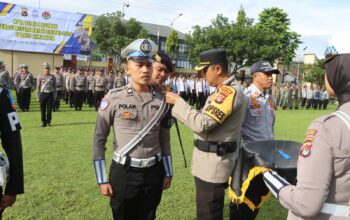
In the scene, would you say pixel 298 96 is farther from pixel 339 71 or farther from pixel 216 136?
pixel 339 71

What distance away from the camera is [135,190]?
9.52 ft

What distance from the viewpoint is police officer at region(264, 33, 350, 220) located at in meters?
1.62

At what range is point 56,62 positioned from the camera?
33375 millimetres

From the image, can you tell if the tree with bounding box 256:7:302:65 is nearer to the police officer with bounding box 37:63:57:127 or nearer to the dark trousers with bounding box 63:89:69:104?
the dark trousers with bounding box 63:89:69:104

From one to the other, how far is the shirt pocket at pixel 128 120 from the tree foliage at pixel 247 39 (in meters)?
38.3

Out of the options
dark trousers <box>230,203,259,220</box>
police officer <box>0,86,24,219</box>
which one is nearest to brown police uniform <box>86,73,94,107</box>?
dark trousers <box>230,203,259,220</box>

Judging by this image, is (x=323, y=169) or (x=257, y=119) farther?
(x=257, y=119)

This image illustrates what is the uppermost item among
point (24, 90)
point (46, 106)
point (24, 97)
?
point (24, 90)

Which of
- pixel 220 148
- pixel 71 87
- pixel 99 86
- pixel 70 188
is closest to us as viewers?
pixel 220 148

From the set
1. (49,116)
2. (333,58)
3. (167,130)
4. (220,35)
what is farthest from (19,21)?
(220,35)

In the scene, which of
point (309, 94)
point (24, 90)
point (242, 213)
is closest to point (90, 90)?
point (24, 90)

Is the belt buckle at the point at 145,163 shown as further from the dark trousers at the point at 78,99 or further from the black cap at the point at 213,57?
the dark trousers at the point at 78,99

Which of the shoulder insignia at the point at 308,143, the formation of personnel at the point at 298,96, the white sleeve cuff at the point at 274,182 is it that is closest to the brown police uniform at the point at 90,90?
the formation of personnel at the point at 298,96

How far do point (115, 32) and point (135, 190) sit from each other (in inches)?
1452
